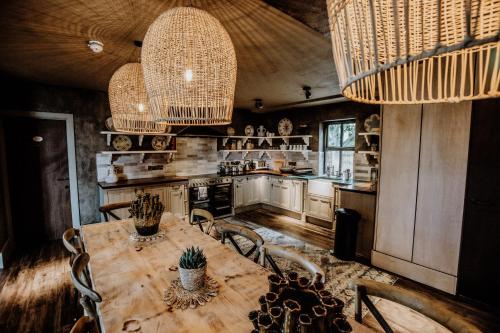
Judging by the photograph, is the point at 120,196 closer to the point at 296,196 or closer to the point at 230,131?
the point at 230,131

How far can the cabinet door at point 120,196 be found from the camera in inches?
149

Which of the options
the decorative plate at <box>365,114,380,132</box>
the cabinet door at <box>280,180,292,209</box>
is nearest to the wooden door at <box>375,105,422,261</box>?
the decorative plate at <box>365,114,380,132</box>

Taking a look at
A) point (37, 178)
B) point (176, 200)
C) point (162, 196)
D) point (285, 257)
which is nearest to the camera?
point (285, 257)

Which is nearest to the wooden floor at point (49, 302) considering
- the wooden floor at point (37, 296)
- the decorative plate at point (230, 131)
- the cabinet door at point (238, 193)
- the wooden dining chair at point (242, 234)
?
the wooden floor at point (37, 296)

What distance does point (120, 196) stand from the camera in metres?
3.91

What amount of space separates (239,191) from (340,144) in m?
2.50

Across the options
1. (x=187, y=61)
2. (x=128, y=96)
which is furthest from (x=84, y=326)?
(x=128, y=96)

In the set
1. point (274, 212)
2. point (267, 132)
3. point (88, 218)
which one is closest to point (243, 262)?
point (88, 218)

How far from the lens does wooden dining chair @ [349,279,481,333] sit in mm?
955

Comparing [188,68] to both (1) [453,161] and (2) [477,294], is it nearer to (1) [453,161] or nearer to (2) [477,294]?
(1) [453,161]

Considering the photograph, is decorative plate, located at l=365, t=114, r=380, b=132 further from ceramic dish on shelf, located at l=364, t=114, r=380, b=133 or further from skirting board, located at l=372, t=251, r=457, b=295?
skirting board, located at l=372, t=251, r=457, b=295

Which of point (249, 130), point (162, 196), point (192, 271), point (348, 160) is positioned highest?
point (249, 130)

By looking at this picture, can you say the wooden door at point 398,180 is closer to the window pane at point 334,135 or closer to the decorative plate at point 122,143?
the window pane at point 334,135

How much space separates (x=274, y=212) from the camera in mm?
5688
